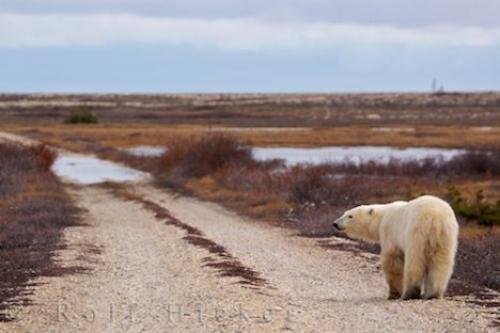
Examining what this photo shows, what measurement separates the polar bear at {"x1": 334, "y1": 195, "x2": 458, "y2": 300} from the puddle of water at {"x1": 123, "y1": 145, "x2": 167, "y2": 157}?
Answer: 127 feet

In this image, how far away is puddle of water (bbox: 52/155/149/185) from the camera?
42206 mm

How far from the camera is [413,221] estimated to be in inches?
514

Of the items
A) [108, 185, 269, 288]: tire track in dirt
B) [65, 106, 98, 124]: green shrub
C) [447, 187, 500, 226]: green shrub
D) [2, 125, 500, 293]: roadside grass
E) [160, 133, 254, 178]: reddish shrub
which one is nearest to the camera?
[108, 185, 269, 288]: tire track in dirt

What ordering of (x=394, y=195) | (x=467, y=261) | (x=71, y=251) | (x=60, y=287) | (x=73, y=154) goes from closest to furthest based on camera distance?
(x=60, y=287)
(x=467, y=261)
(x=71, y=251)
(x=394, y=195)
(x=73, y=154)

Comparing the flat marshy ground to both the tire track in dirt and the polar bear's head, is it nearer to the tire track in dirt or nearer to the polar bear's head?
the polar bear's head

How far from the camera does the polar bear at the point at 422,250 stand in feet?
42.3

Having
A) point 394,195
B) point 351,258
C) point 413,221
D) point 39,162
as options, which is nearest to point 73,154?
point 39,162

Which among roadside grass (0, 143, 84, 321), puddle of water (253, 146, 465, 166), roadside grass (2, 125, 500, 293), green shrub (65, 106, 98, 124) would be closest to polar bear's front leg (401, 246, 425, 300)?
roadside grass (2, 125, 500, 293)

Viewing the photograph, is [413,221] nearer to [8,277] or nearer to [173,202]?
[8,277]

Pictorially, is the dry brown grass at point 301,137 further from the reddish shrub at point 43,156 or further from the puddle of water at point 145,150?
the reddish shrub at point 43,156

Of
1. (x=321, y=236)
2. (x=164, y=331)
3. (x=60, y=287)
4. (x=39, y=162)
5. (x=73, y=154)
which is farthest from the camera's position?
(x=73, y=154)

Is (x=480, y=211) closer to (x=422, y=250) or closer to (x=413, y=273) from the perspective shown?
(x=413, y=273)

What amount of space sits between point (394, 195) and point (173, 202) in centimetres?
677

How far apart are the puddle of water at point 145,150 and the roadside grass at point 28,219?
8.22m
